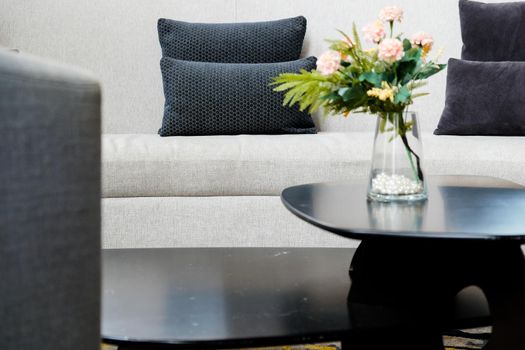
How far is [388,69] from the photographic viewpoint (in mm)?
1381

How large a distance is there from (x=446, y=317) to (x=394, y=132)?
444 mm

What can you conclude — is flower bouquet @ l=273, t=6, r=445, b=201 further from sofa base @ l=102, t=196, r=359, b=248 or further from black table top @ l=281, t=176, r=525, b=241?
sofa base @ l=102, t=196, r=359, b=248

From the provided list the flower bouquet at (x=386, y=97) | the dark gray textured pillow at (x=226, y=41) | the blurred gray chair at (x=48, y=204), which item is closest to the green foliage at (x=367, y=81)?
the flower bouquet at (x=386, y=97)

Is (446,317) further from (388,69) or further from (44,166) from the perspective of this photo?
(44,166)

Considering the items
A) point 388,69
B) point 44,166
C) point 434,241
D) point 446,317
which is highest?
point 388,69

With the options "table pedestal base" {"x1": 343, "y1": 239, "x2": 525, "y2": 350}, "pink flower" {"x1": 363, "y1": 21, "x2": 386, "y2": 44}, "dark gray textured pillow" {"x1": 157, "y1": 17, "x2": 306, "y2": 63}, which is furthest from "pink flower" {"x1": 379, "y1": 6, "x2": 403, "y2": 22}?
"dark gray textured pillow" {"x1": 157, "y1": 17, "x2": 306, "y2": 63}

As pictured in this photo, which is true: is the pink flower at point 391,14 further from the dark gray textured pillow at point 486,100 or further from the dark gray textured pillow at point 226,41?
the dark gray textured pillow at point 226,41

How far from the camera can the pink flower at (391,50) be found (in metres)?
1.34

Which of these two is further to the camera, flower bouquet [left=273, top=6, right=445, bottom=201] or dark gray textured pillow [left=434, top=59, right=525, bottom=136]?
dark gray textured pillow [left=434, top=59, right=525, bottom=136]

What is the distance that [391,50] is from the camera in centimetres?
134

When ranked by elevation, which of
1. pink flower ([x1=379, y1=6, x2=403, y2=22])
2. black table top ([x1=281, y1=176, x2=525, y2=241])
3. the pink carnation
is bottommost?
black table top ([x1=281, y1=176, x2=525, y2=241])

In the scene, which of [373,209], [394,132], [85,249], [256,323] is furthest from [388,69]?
[85,249]

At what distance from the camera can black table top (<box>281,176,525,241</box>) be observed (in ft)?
3.50

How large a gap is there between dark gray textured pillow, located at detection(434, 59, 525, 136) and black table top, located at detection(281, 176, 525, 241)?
0.89 meters
